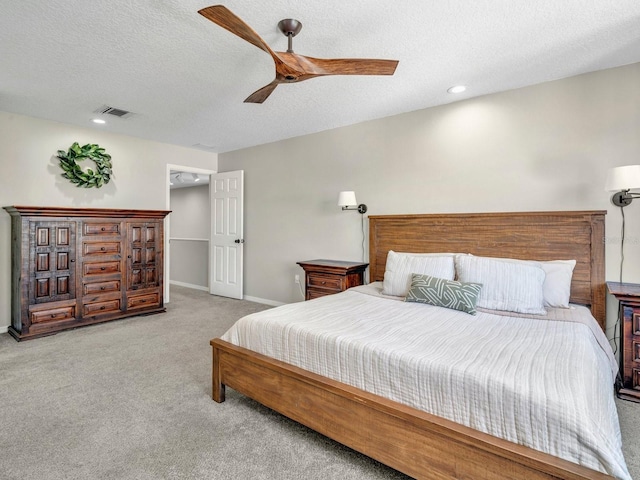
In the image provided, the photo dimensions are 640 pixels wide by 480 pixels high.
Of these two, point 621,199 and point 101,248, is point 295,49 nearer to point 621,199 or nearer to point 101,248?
point 621,199

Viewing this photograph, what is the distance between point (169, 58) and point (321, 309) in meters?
2.25

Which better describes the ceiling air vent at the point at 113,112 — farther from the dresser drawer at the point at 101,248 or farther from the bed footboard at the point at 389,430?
the bed footboard at the point at 389,430

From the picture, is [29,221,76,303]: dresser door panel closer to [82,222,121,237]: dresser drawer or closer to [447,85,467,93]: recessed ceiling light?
[82,222,121,237]: dresser drawer

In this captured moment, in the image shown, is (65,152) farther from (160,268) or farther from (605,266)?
(605,266)

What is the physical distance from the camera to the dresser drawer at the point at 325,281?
12.0 feet

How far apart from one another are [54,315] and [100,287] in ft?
1.72

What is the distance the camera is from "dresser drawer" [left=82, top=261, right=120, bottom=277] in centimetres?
391

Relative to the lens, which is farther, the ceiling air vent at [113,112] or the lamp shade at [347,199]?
the lamp shade at [347,199]

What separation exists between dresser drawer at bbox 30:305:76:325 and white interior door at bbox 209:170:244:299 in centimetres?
217

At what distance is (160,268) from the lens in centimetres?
462

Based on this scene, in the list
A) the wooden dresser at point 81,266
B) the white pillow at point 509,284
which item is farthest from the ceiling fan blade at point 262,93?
the wooden dresser at point 81,266

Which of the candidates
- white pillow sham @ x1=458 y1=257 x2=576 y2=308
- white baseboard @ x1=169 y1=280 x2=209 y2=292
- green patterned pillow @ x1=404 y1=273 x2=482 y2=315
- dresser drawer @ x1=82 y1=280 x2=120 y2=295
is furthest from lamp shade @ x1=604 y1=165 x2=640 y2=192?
white baseboard @ x1=169 y1=280 x2=209 y2=292

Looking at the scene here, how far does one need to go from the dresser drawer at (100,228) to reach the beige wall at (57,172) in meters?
0.60

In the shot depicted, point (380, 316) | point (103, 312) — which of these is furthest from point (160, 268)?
point (380, 316)
